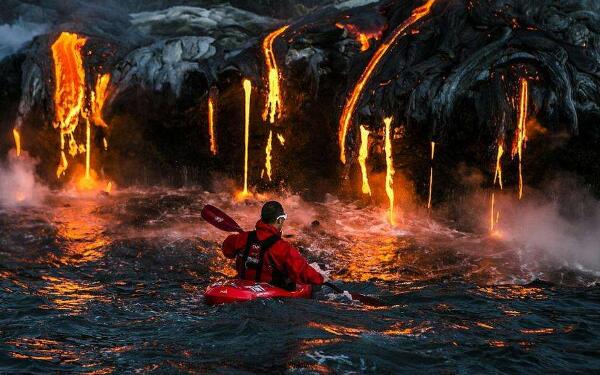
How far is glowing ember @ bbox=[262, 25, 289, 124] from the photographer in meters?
12.8

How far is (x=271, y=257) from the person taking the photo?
6.70 meters

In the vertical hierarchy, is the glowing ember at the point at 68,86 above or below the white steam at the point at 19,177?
above

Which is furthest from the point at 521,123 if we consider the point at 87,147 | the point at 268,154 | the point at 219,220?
the point at 87,147

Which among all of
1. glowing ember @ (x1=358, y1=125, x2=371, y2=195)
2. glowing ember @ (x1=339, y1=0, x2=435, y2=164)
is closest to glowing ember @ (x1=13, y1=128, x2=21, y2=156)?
glowing ember @ (x1=339, y1=0, x2=435, y2=164)

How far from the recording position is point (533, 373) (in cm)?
528

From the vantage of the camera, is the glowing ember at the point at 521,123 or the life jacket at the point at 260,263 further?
the glowing ember at the point at 521,123

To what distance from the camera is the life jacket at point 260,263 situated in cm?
672

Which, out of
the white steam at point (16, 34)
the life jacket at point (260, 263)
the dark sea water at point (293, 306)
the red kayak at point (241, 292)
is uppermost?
the white steam at point (16, 34)

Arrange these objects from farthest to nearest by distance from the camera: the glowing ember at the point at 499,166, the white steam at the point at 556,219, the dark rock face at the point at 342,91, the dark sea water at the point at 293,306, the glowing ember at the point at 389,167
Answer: the glowing ember at the point at 389,167 < the white steam at the point at 556,219 < the glowing ember at the point at 499,166 < the dark rock face at the point at 342,91 < the dark sea water at the point at 293,306

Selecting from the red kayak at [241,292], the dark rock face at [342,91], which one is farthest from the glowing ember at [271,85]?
the red kayak at [241,292]

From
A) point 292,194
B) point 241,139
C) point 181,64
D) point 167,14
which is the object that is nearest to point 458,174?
point 292,194

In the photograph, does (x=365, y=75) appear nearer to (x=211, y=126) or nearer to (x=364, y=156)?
(x=364, y=156)

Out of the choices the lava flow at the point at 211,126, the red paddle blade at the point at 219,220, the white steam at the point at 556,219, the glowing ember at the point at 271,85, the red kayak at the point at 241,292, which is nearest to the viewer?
the red kayak at the point at 241,292

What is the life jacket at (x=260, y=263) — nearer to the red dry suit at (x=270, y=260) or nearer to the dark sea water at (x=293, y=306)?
the red dry suit at (x=270, y=260)
